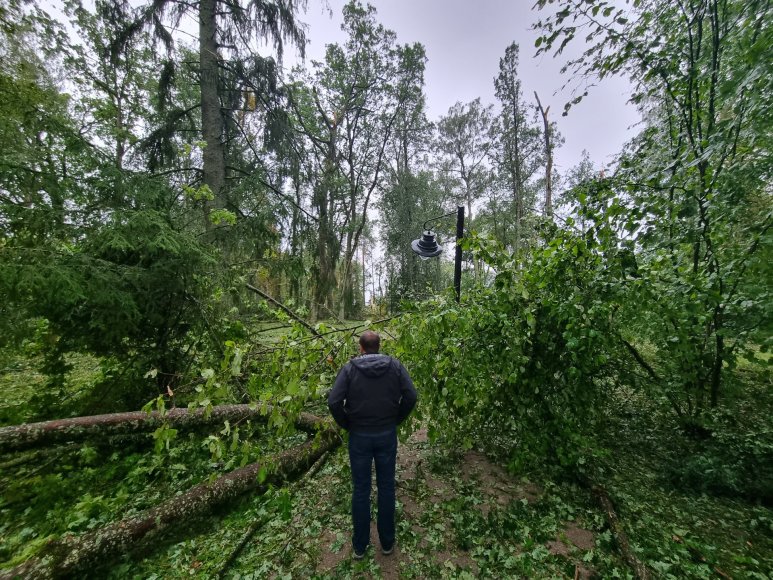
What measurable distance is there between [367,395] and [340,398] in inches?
9.0

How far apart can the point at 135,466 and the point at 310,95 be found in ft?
→ 58.3

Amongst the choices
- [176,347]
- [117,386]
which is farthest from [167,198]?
[117,386]

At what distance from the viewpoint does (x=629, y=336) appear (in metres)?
4.48

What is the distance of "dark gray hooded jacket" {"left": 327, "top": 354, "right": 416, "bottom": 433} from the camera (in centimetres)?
259

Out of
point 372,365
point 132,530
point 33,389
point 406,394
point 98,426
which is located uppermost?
point 372,365

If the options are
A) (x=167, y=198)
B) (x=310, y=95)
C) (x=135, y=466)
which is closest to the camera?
(x=135, y=466)

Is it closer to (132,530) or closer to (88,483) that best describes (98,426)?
(88,483)

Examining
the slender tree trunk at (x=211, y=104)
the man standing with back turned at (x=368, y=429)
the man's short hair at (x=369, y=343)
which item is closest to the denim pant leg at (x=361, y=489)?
the man standing with back turned at (x=368, y=429)

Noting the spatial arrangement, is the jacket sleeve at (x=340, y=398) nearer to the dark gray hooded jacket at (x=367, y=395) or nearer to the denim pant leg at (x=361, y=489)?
the dark gray hooded jacket at (x=367, y=395)

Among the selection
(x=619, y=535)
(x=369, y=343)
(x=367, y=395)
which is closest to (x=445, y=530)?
A: (x=619, y=535)

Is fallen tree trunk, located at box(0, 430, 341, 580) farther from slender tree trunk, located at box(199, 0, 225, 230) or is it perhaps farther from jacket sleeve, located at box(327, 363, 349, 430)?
slender tree trunk, located at box(199, 0, 225, 230)

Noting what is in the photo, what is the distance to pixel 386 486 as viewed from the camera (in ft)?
8.65

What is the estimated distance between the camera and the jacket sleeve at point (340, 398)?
2.56 m

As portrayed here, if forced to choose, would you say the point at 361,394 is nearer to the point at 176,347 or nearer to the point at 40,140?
the point at 176,347
